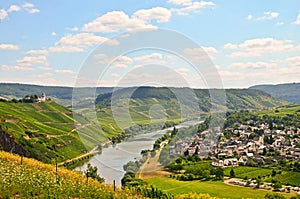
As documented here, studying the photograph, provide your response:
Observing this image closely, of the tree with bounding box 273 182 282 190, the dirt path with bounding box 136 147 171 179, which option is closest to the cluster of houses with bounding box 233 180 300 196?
the tree with bounding box 273 182 282 190

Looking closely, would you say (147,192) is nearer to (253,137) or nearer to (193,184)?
(193,184)

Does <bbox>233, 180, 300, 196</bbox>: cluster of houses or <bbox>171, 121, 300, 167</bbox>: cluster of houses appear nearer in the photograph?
<bbox>233, 180, 300, 196</bbox>: cluster of houses

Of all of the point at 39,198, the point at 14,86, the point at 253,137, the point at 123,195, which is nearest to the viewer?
the point at 39,198

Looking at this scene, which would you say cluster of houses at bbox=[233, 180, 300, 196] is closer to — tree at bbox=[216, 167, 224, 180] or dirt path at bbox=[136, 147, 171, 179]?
tree at bbox=[216, 167, 224, 180]

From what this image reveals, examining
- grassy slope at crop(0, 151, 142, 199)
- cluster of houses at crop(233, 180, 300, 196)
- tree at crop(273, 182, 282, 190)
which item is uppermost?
grassy slope at crop(0, 151, 142, 199)

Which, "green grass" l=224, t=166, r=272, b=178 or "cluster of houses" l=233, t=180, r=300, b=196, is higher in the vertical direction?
"cluster of houses" l=233, t=180, r=300, b=196

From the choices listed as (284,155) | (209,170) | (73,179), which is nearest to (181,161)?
(209,170)

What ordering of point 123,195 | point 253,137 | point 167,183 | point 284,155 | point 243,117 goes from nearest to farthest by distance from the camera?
point 123,195 → point 167,183 → point 284,155 → point 253,137 → point 243,117

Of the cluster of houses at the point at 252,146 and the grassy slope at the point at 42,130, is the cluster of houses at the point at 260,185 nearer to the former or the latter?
the cluster of houses at the point at 252,146
